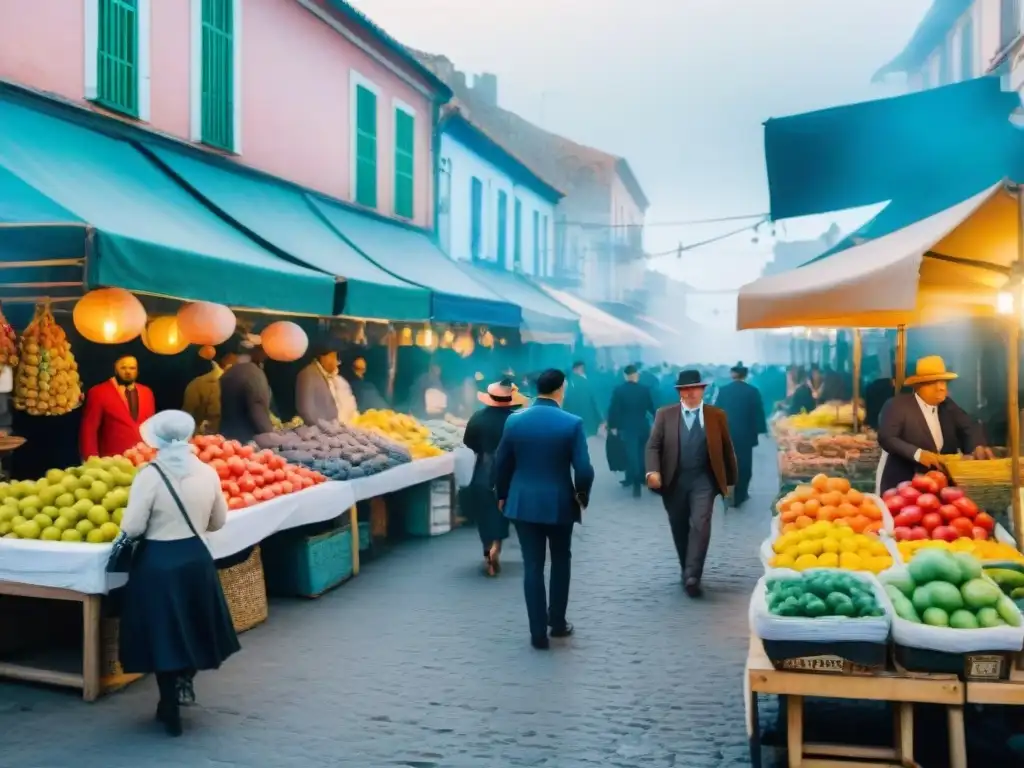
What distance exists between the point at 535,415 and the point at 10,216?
398cm

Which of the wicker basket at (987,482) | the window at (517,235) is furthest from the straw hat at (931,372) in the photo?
the window at (517,235)

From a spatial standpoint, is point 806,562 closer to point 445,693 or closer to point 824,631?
point 824,631

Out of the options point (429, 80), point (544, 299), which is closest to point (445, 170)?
point (429, 80)

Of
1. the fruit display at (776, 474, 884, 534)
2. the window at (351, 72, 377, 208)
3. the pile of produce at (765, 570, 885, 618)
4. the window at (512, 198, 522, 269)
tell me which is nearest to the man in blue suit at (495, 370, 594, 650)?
the fruit display at (776, 474, 884, 534)

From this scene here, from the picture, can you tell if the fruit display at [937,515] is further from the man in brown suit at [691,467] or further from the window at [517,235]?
the window at [517,235]

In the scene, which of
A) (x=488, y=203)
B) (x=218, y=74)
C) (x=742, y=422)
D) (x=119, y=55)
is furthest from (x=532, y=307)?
(x=119, y=55)

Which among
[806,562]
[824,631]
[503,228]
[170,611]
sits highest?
[503,228]

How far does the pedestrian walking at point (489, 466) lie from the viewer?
10188mm

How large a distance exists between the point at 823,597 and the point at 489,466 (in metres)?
5.45

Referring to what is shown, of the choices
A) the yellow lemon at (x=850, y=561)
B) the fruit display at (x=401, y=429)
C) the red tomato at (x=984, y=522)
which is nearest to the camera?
the yellow lemon at (x=850, y=561)

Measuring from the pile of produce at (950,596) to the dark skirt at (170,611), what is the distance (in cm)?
372

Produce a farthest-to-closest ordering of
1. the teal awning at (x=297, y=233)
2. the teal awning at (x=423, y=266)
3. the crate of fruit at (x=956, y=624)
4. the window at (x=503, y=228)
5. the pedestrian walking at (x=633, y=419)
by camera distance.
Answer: the window at (x=503, y=228) → the pedestrian walking at (x=633, y=419) → the teal awning at (x=423, y=266) → the teal awning at (x=297, y=233) → the crate of fruit at (x=956, y=624)

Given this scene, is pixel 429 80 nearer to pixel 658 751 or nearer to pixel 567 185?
pixel 658 751

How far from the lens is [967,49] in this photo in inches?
834
